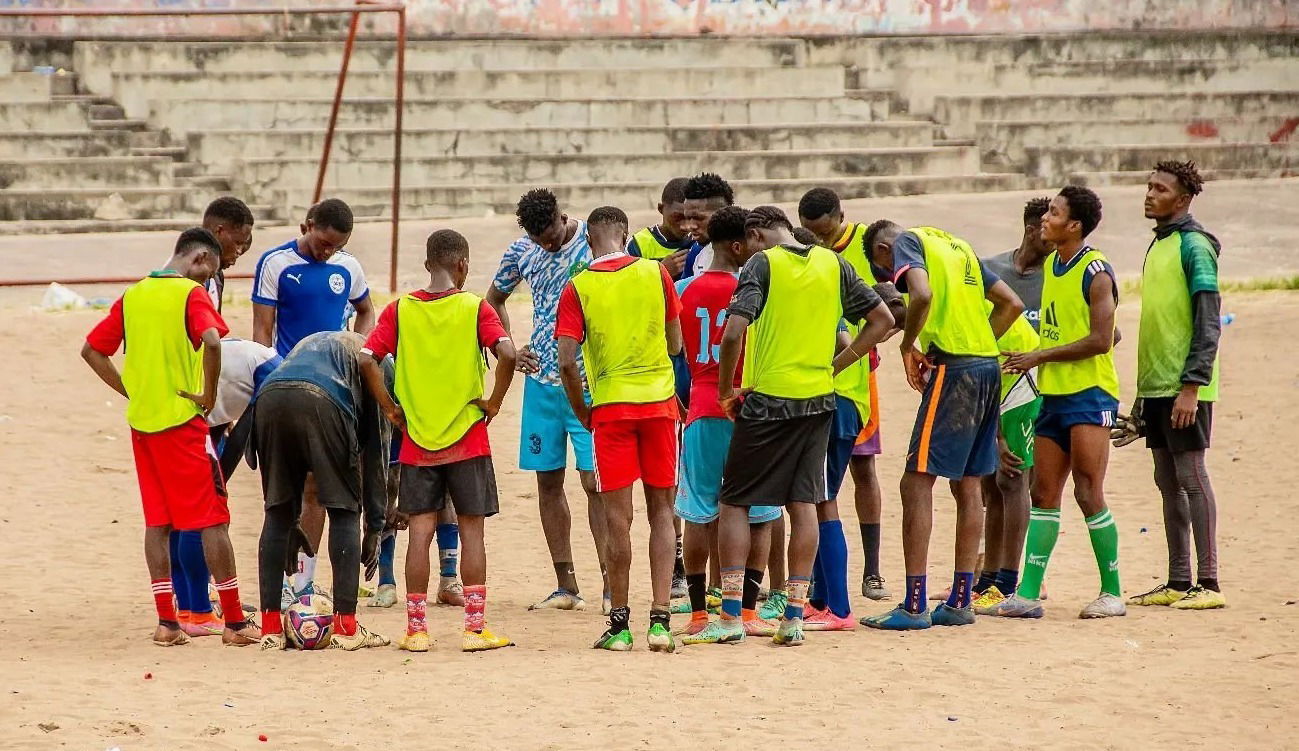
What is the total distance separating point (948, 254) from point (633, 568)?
9.89ft

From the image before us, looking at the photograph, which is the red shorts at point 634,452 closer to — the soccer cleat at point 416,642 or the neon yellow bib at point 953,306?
the soccer cleat at point 416,642

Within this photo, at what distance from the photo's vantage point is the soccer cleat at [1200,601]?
8094mm

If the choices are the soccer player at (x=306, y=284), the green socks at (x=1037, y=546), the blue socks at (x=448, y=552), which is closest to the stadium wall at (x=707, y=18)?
the soccer player at (x=306, y=284)

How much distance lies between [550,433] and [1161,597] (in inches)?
115

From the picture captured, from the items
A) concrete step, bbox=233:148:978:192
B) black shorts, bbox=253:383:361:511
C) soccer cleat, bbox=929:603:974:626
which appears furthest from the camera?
concrete step, bbox=233:148:978:192

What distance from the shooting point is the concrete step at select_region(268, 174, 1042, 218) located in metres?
18.8

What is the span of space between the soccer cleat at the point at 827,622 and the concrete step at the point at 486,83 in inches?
537

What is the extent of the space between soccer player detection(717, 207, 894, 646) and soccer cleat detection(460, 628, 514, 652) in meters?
0.94

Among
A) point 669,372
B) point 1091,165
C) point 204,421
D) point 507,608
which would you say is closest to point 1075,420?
point 669,372

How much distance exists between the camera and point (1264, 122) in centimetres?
2206

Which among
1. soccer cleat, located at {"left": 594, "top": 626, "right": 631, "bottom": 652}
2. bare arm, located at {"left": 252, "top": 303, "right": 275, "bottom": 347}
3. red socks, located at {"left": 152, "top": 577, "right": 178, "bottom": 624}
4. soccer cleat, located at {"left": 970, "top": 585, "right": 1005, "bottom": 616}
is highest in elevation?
bare arm, located at {"left": 252, "top": 303, "right": 275, "bottom": 347}

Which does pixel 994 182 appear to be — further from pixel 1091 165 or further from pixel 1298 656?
pixel 1298 656

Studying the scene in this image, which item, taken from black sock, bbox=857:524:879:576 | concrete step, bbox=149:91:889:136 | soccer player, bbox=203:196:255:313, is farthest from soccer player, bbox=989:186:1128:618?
concrete step, bbox=149:91:889:136

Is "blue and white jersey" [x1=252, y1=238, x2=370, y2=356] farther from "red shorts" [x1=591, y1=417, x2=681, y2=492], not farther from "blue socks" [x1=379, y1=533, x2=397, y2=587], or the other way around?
"red shorts" [x1=591, y1=417, x2=681, y2=492]
